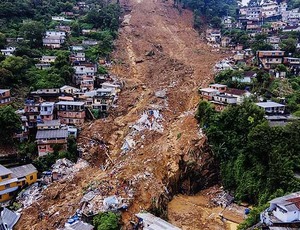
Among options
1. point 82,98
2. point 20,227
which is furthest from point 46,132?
point 20,227

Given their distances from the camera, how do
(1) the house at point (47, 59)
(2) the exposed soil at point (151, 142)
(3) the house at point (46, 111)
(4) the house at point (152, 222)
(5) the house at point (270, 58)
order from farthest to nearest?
(1) the house at point (47, 59)
(5) the house at point (270, 58)
(3) the house at point (46, 111)
(2) the exposed soil at point (151, 142)
(4) the house at point (152, 222)

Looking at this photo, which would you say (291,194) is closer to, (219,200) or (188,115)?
(219,200)

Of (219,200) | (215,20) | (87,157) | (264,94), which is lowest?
(219,200)

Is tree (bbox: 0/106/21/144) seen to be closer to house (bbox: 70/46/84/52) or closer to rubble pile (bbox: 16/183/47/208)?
rubble pile (bbox: 16/183/47/208)

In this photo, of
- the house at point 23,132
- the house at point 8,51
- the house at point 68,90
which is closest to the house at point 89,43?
the house at point 8,51

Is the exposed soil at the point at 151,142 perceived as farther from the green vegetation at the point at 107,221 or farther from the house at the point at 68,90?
the house at the point at 68,90

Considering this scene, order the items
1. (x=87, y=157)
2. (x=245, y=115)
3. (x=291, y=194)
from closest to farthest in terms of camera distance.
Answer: (x=291, y=194) < (x=245, y=115) < (x=87, y=157)

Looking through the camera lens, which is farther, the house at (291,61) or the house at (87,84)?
the house at (291,61)

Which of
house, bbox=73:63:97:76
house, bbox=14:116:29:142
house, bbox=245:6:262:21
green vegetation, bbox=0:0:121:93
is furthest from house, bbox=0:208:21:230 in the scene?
house, bbox=245:6:262:21
